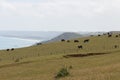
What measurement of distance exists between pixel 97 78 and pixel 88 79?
0.83 meters

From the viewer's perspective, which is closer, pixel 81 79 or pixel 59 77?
pixel 81 79

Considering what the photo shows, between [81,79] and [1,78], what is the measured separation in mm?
15536

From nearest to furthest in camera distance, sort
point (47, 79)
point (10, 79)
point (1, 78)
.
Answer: point (47, 79)
point (10, 79)
point (1, 78)

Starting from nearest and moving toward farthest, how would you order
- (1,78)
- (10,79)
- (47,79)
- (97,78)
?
1. (97,78)
2. (47,79)
3. (10,79)
4. (1,78)

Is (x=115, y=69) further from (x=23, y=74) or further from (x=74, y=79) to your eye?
(x=23, y=74)

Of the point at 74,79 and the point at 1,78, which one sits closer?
the point at 74,79

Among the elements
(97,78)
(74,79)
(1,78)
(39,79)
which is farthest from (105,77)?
(1,78)

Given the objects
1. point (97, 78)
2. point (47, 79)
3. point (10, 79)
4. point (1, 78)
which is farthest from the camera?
point (1, 78)

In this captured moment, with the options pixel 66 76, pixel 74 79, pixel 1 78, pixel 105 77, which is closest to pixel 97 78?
pixel 105 77

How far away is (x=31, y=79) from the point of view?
1276 inches

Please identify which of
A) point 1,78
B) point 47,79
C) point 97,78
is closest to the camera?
point 97,78

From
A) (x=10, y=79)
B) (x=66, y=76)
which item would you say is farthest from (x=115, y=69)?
(x=10, y=79)

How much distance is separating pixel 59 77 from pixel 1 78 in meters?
10.7

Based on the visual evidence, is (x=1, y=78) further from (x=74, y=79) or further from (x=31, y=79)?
(x=74, y=79)
